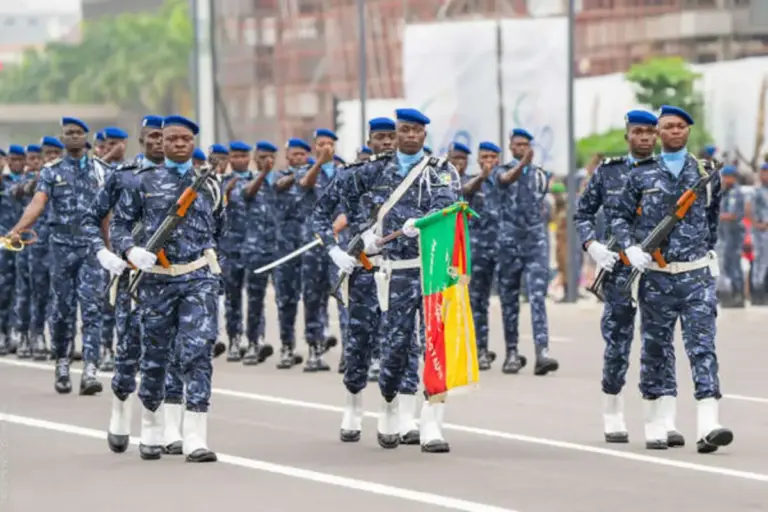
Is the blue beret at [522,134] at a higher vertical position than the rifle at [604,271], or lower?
higher

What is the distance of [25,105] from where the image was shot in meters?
192

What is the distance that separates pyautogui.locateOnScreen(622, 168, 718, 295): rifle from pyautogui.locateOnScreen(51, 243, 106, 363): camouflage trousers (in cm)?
620

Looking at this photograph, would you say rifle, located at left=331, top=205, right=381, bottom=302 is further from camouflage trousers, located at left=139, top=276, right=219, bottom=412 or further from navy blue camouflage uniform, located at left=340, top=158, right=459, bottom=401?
camouflage trousers, located at left=139, top=276, right=219, bottom=412

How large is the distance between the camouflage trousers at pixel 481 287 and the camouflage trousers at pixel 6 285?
5.33 metres

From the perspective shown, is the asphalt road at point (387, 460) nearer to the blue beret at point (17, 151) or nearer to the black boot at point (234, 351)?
the black boot at point (234, 351)

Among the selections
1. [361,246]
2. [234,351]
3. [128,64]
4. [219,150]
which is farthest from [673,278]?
[128,64]

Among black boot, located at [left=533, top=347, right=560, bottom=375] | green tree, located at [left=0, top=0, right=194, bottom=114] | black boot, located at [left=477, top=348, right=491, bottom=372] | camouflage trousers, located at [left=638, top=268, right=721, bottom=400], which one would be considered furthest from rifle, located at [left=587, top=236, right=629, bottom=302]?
green tree, located at [left=0, top=0, right=194, bottom=114]

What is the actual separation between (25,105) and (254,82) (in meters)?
97.2

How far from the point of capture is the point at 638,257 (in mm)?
14078

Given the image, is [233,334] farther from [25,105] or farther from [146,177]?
[25,105]

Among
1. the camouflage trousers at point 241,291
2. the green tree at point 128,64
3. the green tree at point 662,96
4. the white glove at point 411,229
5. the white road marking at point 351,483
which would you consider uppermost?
the green tree at point 128,64

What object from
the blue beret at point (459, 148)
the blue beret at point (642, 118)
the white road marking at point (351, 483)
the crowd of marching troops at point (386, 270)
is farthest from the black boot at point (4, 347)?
the blue beret at point (642, 118)

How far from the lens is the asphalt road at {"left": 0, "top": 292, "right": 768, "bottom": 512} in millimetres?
12172

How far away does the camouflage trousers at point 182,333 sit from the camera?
13.8 meters
